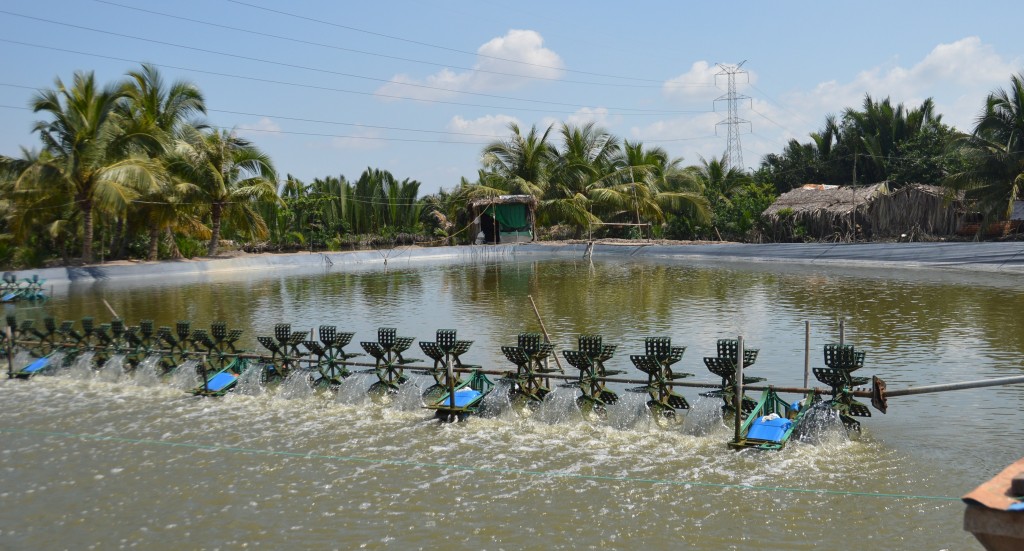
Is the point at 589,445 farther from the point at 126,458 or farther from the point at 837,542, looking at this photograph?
the point at 126,458

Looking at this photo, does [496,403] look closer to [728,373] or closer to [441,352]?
[441,352]

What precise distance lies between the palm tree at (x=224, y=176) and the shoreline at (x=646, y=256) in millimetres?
2008

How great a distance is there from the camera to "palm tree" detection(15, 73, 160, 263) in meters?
31.0

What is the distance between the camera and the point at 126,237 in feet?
124

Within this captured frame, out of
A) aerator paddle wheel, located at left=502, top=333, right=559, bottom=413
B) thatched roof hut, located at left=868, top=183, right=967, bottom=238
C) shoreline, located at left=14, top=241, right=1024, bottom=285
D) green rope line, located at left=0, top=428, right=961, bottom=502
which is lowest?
green rope line, located at left=0, top=428, right=961, bottom=502

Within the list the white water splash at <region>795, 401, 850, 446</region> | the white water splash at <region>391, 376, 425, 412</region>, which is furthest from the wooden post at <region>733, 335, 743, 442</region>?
the white water splash at <region>391, 376, 425, 412</region>

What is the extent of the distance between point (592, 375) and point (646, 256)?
95.3 ft

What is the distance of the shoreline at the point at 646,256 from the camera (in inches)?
Answer: 1025

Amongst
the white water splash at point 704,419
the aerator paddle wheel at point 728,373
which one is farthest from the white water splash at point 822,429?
the white water splash at point 704,419

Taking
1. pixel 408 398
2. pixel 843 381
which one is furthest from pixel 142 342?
pixel 843 381

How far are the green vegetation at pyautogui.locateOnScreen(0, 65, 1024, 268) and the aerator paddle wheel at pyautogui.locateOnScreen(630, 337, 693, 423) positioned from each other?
23.5 m

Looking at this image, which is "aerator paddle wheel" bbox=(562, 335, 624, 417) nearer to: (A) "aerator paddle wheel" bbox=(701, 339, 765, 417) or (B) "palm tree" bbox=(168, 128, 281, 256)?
(A) "aerator paddle wheel" bbox=(701, 339, 765, 417)

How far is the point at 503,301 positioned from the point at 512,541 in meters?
16.0

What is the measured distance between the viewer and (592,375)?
1110cm
